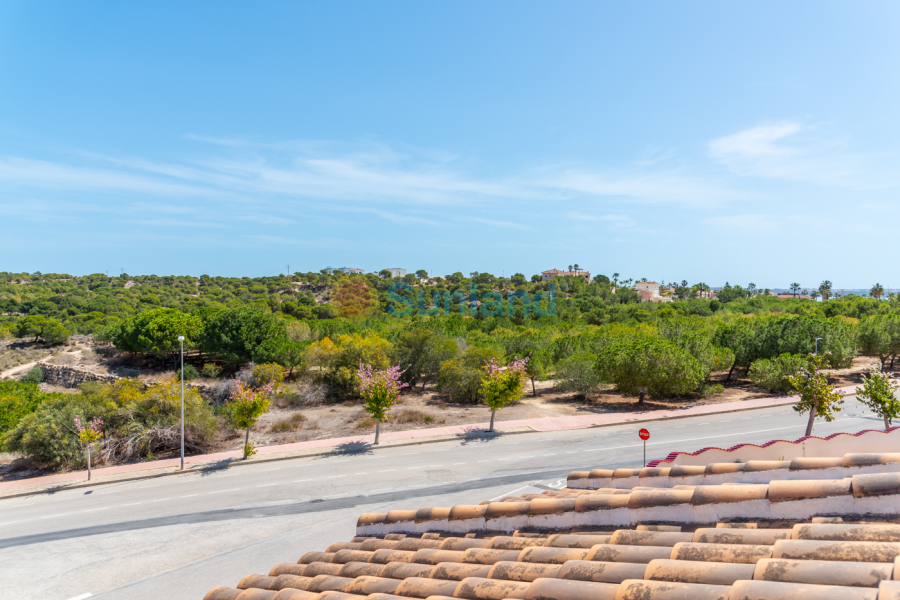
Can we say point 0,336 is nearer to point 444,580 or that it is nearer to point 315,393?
point 315,393

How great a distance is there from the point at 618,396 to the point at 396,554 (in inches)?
1228

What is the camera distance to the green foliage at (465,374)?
104 ft

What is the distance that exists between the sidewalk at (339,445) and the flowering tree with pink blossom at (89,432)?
53.6 inches

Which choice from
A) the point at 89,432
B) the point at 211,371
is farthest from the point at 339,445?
the point at 211,371

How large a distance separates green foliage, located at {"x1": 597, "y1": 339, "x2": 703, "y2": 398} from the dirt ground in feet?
4.93

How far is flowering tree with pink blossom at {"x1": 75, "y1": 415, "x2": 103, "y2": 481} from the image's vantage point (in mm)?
20481

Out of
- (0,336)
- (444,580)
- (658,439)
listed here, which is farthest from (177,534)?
(0,336)

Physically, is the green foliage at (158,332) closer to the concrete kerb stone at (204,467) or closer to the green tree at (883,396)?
the concrete kerb stone at (204,467)

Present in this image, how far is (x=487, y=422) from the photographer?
27172mm

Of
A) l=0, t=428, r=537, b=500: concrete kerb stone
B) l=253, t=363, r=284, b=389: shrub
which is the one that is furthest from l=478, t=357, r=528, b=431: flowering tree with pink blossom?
l=253, t=363, r=284, b=389: shrub

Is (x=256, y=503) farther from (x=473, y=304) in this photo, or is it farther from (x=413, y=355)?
(x=473, y=304)

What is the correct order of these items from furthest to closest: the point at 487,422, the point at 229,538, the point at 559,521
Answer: the point at 487,422 < the point at 229,538 < the point at 559,521

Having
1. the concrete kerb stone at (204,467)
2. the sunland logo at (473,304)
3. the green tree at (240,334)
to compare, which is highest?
the sunland logo at (473,304)

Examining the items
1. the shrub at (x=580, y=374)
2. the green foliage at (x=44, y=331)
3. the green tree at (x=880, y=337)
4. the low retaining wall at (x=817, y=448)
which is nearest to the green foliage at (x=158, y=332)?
the green foliage at (x=44, y=331)
